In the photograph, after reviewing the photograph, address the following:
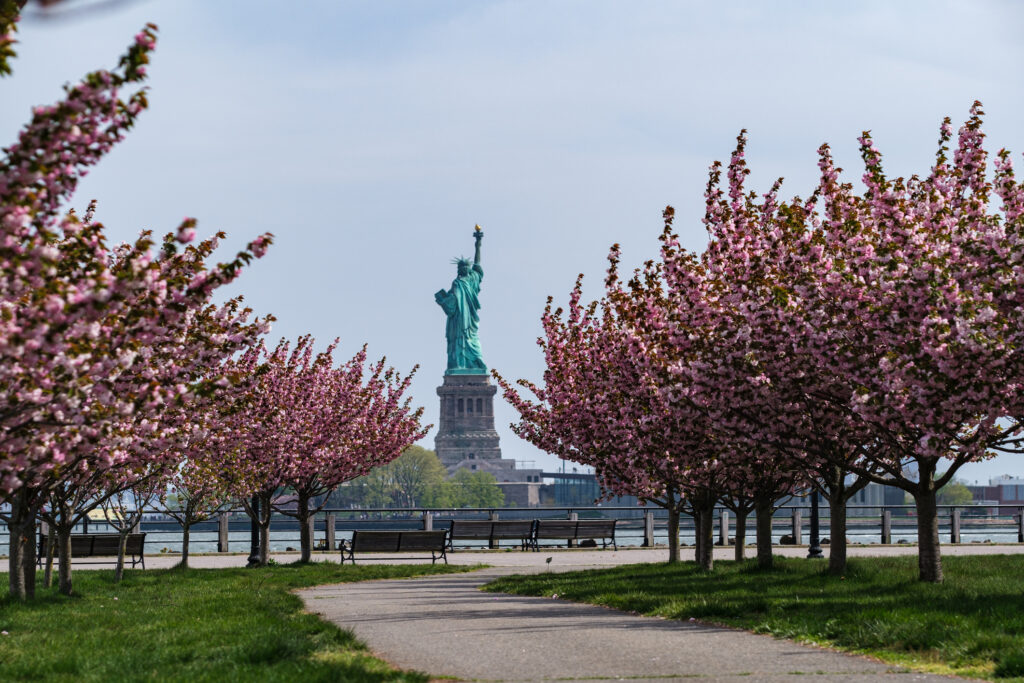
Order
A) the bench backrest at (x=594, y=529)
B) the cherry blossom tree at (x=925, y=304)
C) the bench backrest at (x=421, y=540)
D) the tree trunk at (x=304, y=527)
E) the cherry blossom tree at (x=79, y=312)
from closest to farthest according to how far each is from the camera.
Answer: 1. the cherry blossom tree at (x=79, y=312)
2. the cherry blossom tree at (x=925, y=304)
3. the tree trunk at (x=304, y=527)
4. the bench backrest at (x=421, y=540)
5. the bench backrest at (x=594, y=529)

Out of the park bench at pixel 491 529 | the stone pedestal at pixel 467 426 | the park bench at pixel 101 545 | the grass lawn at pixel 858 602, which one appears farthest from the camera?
the stone pedestal at pixel 467 426

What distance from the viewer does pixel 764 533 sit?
23062 millimetres

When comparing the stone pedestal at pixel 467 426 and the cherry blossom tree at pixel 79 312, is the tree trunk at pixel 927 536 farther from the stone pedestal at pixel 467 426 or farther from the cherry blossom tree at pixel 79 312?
the stone pedestal at pixel 467 426

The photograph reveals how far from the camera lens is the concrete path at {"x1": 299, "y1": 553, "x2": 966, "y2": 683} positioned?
10547 millimetres

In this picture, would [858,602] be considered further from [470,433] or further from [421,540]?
[470,433]

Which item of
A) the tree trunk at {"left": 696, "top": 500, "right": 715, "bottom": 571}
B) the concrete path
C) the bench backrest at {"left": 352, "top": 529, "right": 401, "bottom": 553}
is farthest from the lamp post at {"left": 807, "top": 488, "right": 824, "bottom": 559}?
the concrete path

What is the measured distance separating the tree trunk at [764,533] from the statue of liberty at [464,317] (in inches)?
5112

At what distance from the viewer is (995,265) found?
15.2 m

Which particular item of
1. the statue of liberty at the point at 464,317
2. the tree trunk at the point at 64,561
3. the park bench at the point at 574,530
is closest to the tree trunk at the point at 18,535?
the tree trunk at the point at 64,561

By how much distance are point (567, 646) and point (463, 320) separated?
489ft

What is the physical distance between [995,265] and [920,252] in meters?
0.89

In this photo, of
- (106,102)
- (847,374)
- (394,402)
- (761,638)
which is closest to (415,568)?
(394,402)

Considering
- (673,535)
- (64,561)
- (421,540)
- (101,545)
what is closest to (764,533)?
(673,535)

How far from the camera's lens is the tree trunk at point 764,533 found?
22.7 metres
